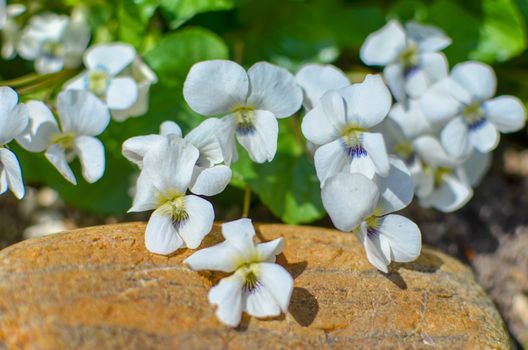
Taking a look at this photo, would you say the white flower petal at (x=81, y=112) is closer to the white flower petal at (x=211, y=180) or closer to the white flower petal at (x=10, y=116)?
the white flower petal at (x=10, y=116)

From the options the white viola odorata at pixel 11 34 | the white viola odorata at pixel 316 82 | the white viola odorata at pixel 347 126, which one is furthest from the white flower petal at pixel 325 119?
the white viola odorata at pixel 11 34

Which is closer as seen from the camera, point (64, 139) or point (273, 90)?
point (273, 90)

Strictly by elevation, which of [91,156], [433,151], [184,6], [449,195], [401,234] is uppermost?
[184,6]

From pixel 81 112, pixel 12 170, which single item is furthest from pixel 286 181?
pixel 12 170

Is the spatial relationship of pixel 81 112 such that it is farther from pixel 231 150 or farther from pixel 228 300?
pixel 228 300

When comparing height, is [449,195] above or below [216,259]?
below

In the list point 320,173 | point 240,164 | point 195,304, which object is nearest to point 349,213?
point 320,173
